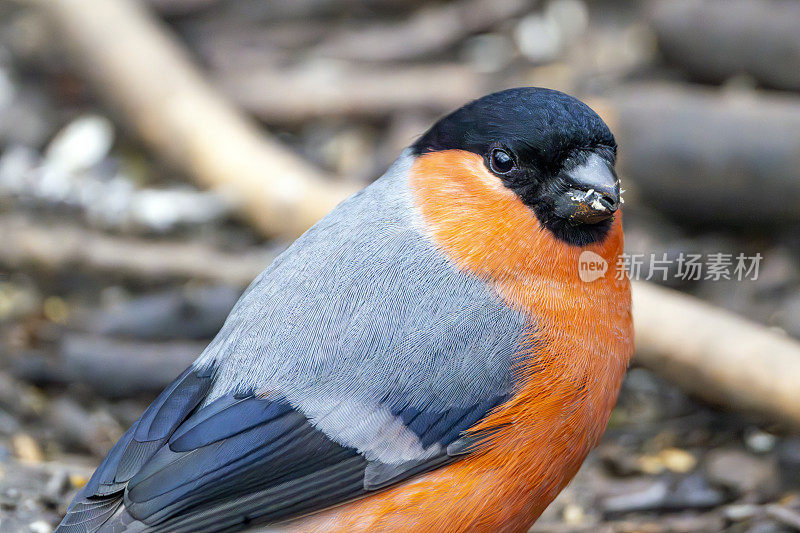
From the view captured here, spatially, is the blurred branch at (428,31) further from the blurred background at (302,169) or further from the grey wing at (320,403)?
the grey wing at (320,403)

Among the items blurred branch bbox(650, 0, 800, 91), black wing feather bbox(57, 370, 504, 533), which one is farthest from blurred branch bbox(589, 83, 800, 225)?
black wing feather bbox(57, 370, 504, 533)

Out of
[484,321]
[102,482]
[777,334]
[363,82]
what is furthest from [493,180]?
[363,82]

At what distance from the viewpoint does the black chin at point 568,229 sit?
3.05m

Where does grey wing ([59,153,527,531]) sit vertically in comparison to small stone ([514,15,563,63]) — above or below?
below

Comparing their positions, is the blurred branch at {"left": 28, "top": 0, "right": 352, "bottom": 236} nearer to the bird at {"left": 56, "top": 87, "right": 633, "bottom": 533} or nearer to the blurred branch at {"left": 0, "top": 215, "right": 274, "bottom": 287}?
the blurred branch at {"left": 0, "top": 215, "right": 274, "bottom": 287}

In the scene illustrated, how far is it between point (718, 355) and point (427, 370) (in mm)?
1799

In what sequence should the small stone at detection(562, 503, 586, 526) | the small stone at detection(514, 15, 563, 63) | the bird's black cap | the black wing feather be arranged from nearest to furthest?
the black wing feather → the bird's black cap → the small stone at detection(562, 503, 586, 526) → the small stone at detection(514, 15, 563, 63)

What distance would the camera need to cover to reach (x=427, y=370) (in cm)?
288

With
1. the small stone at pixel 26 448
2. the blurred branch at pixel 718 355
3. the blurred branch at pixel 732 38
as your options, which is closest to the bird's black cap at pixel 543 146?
the blurred branch at pixel 718 355

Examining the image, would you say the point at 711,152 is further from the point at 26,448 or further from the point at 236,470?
the point at 26,448

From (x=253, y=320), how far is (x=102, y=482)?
0.70m

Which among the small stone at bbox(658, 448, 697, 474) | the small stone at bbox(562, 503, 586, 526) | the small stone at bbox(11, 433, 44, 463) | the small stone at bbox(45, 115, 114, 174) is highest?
the small stone at bbox(45, 115, 114, 174)

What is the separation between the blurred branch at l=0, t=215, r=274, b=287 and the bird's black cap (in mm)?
2224

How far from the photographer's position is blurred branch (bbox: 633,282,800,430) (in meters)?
3.88
